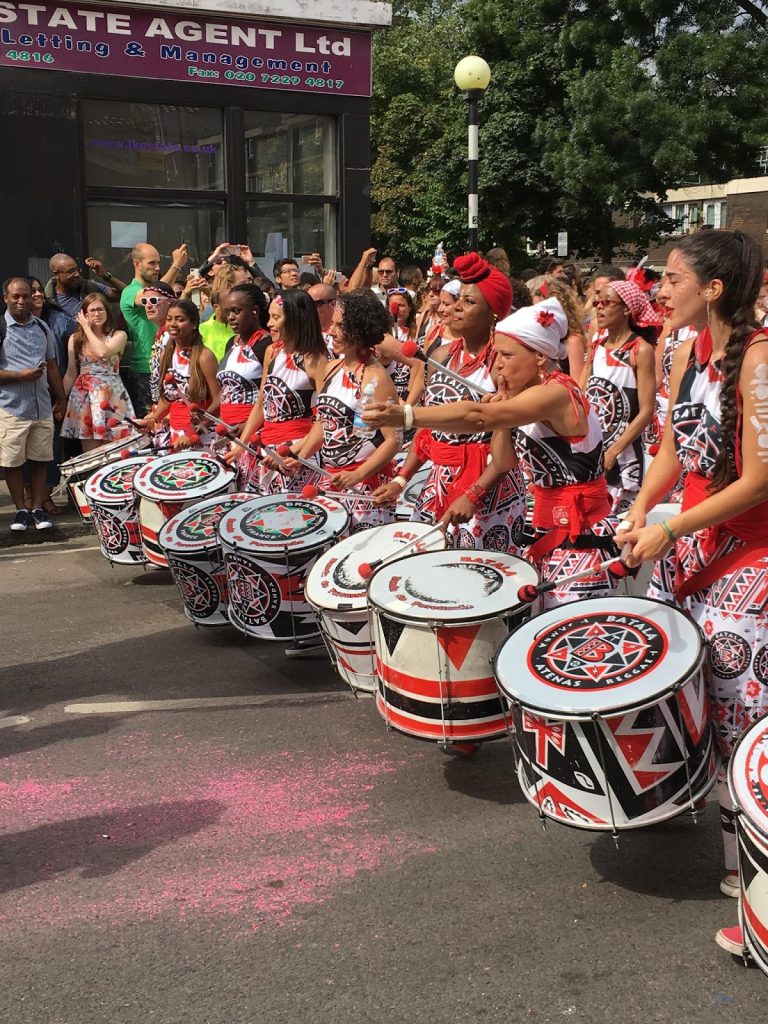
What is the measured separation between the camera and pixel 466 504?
191 inches

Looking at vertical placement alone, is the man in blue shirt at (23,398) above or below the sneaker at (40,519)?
above

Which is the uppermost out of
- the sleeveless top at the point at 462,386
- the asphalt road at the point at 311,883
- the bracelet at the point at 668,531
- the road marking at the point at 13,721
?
the sleeveless top at the point at 462,386

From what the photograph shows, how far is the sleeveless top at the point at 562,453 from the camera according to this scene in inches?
171

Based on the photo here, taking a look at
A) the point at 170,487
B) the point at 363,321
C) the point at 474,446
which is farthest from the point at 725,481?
the point at 170,487

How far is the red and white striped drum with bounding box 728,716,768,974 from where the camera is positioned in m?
2.70

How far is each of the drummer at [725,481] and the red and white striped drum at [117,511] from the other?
4.70 meters

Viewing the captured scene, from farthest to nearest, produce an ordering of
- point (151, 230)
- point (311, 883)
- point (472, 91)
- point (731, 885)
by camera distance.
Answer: point (472, 91) < point (151, 230) < point (311, 883) < point (731, 885)

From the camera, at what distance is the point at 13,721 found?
5.52 metres

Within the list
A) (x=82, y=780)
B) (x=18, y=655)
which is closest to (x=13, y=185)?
(x=18, y=655)

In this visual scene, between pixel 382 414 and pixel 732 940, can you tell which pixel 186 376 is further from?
pixel 732 940

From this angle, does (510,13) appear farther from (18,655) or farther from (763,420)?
(763,420)

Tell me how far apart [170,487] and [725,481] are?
14.0 ft

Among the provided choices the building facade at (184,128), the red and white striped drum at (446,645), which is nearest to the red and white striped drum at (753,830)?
the red and white striped drum at (446,645)

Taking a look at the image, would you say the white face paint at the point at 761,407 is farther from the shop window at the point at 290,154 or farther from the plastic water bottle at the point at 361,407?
the shop window at the point at 290,154
